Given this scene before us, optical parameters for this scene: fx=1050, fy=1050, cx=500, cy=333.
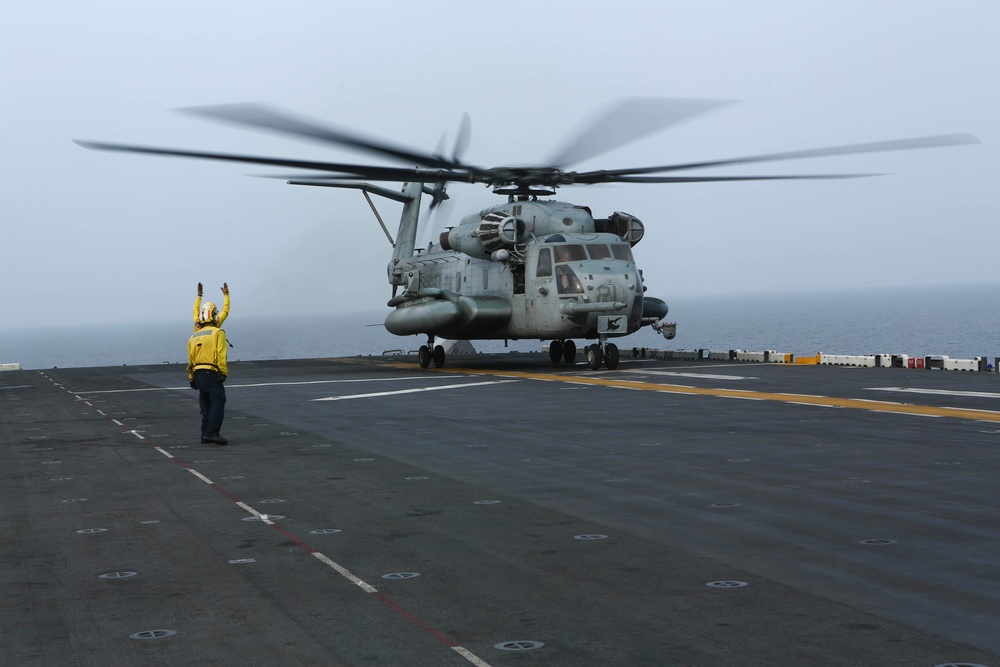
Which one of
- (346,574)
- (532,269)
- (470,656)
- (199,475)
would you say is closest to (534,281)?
(532,269)

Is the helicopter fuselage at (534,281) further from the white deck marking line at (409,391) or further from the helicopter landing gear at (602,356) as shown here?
the white deck marking line at (409,391)

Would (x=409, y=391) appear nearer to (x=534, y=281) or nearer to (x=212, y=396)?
(x=534, y=281)

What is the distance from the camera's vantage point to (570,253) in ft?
92.6

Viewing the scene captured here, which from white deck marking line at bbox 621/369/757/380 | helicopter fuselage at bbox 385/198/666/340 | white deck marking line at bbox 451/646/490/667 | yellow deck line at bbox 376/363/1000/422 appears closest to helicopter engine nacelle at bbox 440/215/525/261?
helicopter fuselage at bbox 385/198/666/340

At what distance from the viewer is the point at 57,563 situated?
25.1 ft

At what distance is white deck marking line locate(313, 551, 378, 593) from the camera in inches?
265

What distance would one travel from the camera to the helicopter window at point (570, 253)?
92.4 ft

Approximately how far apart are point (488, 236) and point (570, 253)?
2626mm

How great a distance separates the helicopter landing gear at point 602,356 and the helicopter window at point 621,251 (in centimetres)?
240

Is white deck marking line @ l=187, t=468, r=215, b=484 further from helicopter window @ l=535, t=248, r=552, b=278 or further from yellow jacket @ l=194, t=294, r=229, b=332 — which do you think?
helicopter window @ l=535, t=248, r=552, b=278

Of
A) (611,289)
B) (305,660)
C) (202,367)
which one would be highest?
(611,289)

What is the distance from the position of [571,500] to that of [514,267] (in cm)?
2022

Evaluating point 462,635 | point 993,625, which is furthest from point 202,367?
point 993,625

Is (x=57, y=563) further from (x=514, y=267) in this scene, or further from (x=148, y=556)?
(x=514, y=267)
